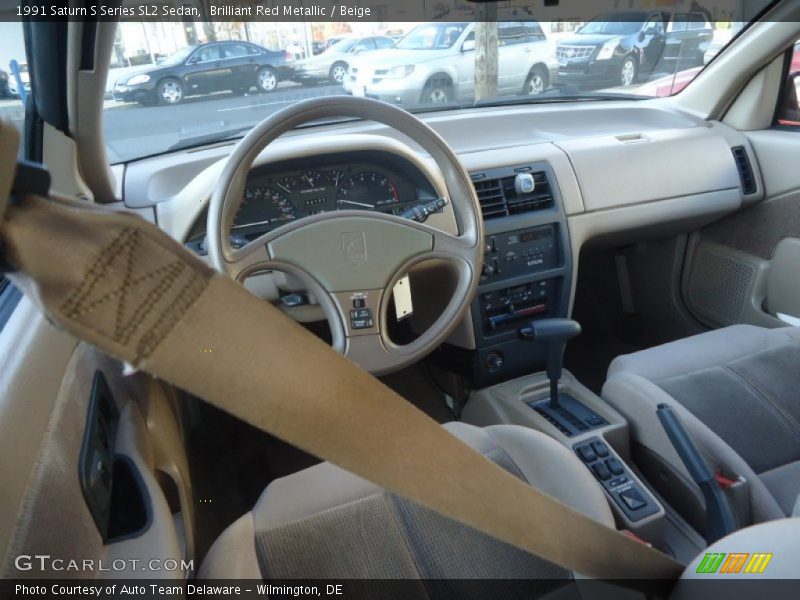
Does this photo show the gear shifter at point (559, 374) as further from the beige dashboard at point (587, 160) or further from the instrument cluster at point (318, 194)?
the instrument cluster at point (318, 194)

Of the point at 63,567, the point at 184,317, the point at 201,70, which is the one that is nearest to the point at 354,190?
the point at 201,70

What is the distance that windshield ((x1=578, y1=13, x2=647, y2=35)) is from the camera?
8.72 feet

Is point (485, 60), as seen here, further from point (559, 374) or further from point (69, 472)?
point (69, 472)

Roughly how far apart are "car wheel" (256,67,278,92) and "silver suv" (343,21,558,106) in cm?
47

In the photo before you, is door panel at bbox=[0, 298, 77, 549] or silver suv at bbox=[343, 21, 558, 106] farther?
silver suv at bbox=[343, 21, 558, 106]

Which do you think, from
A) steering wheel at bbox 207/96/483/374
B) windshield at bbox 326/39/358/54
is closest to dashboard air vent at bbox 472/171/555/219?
steering wheel at bbox 207/96/483/374

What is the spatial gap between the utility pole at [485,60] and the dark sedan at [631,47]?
31cm

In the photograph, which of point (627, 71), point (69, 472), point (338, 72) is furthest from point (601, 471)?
point (627, 71)

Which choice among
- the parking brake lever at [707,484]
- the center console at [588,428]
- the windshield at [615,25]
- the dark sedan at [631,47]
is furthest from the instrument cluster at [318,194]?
the windshield at [615,25]

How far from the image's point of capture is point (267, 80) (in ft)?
6.94

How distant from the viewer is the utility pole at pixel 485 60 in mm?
2551

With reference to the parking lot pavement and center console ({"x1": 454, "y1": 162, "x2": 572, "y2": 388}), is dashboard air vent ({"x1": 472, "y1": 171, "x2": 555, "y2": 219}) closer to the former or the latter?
center console ({"x1": 454, "y1": 162, "x2": 572, "y2": 388})

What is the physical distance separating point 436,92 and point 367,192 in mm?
848

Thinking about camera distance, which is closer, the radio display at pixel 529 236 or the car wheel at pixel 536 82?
the radio display at pixel 529 236
